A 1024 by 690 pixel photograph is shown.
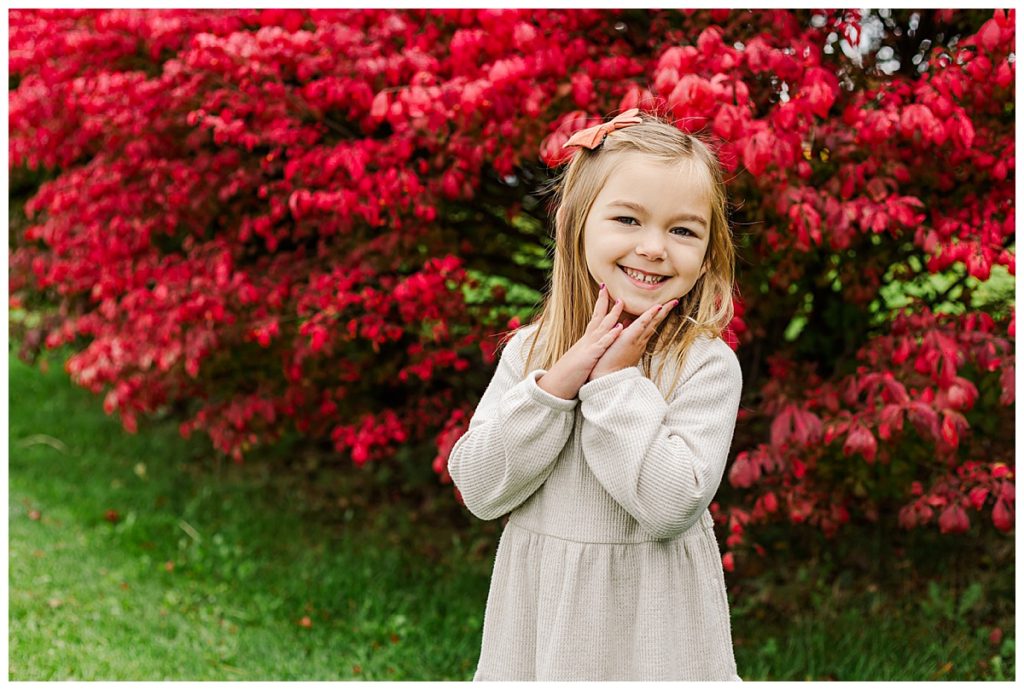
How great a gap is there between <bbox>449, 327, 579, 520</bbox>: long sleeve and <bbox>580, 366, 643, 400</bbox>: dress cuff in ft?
0.12

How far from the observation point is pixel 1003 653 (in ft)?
11.4

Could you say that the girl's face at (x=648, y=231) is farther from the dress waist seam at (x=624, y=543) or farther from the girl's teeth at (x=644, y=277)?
the dress waist seam at (x=624, y=543)

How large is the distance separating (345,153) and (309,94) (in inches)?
9.7

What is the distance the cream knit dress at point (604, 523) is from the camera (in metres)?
1.69

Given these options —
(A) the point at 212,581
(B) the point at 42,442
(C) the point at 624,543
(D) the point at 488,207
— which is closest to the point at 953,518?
(C) the point at 624,543

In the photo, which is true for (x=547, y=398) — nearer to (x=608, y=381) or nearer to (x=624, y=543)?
(x=608, y=381)

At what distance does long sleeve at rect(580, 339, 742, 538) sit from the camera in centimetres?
164

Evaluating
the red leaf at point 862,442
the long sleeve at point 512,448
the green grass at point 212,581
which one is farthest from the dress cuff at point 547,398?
the green grass at point 212,581

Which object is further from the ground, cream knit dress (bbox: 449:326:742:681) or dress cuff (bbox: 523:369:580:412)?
dress cuff (bbox: 523:369:580:412)

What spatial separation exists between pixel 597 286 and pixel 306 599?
2.52 meters

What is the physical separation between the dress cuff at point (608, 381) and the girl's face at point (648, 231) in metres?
0.13

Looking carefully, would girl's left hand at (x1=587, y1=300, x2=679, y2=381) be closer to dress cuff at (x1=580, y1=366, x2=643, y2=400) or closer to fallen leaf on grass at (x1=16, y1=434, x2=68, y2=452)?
dress cuff at (x1=580, y1=366, x2=643, y2=400)

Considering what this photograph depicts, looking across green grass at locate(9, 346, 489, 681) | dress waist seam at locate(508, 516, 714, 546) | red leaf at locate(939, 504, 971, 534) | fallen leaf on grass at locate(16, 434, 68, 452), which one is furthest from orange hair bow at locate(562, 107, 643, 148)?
fallen leaf on grass at locate(16, 434, 68, 452)

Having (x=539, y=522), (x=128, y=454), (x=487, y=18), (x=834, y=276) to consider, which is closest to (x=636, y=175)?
(x=539, y=522)
